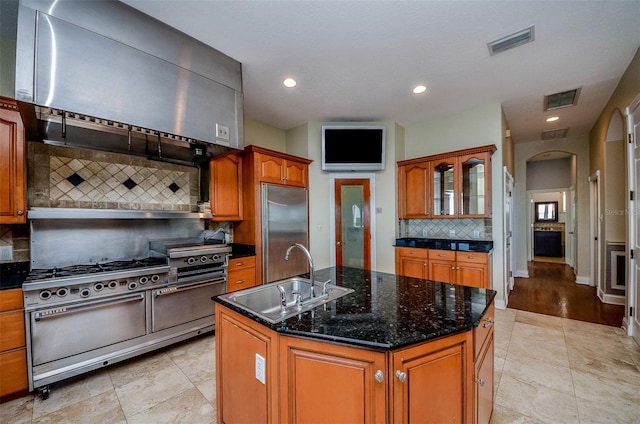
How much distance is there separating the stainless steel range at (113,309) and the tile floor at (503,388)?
0.53ft

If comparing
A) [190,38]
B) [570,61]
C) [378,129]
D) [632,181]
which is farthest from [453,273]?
[190,38]

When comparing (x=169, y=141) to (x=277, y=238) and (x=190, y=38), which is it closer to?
(x=190, y=38)

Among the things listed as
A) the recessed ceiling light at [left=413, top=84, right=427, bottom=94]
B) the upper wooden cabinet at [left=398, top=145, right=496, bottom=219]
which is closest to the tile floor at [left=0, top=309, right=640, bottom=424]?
the upper wooden cabinet at [left=398, top=145, right=496, bottom=219]

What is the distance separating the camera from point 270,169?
3.62 m

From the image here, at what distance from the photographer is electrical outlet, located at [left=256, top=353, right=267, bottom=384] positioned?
1.19 metres

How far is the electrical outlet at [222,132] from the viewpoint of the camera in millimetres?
2434

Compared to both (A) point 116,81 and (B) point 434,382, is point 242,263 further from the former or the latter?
(B) point 434,382

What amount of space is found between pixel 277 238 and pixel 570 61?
3.81 m

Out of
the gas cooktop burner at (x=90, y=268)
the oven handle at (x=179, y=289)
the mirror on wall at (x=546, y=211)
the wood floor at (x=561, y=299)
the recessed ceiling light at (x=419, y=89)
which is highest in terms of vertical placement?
the recessed ceiling light at (x=419, y=89)

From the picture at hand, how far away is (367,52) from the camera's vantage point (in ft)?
8.21

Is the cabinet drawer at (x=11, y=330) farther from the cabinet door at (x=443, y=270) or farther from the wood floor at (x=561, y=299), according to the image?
the wood floor at (x=561, y=299)

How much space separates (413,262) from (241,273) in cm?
249

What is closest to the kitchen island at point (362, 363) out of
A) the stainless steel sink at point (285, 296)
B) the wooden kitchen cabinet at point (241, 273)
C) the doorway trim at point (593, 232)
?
the stainless steel sink at point (285, 296)

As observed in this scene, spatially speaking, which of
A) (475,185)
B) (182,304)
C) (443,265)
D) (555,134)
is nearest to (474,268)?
(443,265)
